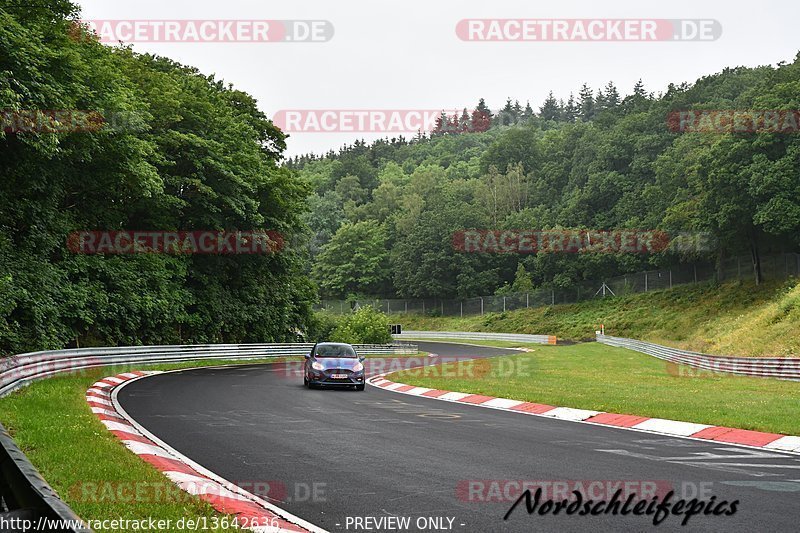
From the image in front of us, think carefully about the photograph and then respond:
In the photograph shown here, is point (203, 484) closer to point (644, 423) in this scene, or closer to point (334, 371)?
point (644, 423)

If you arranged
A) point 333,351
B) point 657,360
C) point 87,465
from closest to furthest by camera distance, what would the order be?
point 87,465
point 333,351
point 657,360

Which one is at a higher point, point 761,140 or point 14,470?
point 761,140

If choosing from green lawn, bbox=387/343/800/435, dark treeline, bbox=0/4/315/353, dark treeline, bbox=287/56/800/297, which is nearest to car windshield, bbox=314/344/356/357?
green lawn, bbox=387/343/800/435

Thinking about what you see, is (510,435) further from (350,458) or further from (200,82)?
(200,82)

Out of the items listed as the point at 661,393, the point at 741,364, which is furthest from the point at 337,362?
the point at 741,364

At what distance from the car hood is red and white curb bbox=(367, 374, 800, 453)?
252 cm

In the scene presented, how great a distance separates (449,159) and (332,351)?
168106 millimetres

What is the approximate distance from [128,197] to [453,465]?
2957 centimetres

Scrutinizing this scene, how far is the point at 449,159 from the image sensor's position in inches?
7426

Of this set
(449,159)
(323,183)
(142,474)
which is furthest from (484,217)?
(142,474)

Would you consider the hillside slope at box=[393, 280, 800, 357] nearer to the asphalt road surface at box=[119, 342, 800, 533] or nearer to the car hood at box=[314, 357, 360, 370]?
the car hood at box=[314, 357, 360, 370]

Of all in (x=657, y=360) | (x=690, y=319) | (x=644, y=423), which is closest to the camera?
(x=644, y=423)

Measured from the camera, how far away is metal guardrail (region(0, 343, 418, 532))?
366cm

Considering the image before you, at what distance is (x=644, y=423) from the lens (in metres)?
14.1
